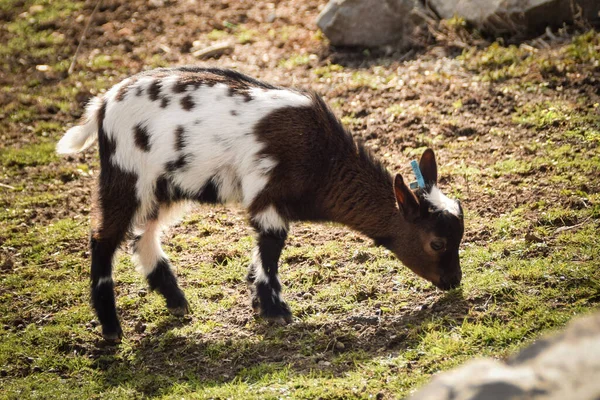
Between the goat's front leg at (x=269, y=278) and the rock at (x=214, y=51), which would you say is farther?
the rock at (x=214, y=51)

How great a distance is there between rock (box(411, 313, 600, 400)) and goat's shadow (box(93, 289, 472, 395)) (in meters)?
2.58

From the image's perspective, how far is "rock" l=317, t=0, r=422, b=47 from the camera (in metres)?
10.2

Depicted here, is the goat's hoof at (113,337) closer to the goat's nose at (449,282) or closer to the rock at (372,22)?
the goat's nose at (449,282)

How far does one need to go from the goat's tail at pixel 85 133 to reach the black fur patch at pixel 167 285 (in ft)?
3.81

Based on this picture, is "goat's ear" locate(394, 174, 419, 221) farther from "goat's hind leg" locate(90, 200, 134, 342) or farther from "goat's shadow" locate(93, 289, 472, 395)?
"goat's hind leg" locate(90, 200, 134, 342)

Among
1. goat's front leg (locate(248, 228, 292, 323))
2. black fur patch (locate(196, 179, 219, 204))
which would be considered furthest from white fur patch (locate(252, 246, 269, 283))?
black fur patch (locate(196, 179, 219, 204))

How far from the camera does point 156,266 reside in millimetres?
6035

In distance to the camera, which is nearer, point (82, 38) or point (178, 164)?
point (178, 164)

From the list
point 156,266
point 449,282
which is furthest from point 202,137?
point 449,282

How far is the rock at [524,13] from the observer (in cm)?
921

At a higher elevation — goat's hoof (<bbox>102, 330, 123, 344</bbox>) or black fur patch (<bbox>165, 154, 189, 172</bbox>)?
black fur patch (<bbox>165, 154, 189, 172</bbox>)

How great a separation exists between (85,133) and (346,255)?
7.92 ft

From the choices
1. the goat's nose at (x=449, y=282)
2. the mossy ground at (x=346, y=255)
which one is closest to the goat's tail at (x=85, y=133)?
the mossy ground at (x=346, y=255)

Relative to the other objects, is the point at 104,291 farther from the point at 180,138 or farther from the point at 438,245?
the point at 438,245
